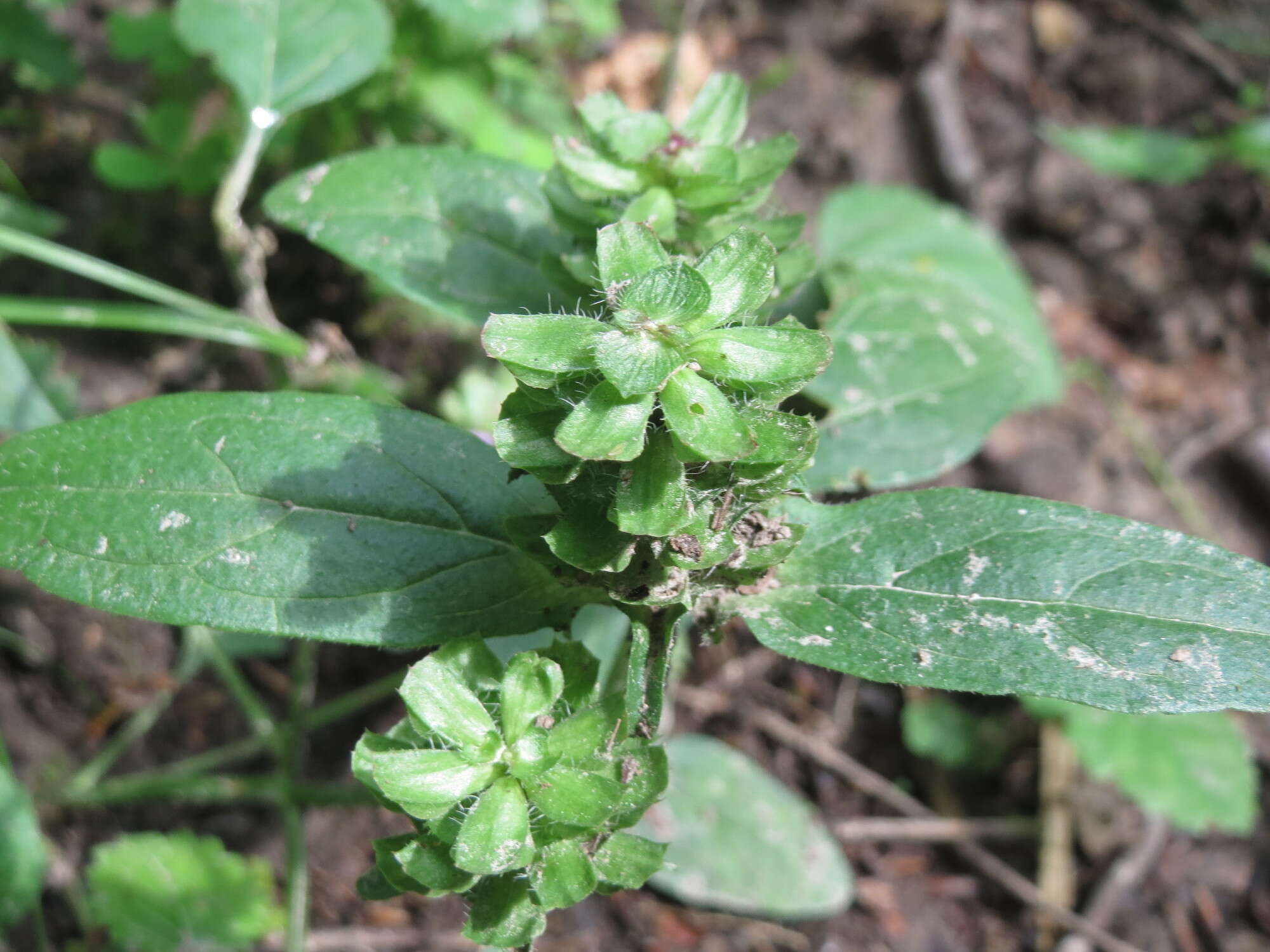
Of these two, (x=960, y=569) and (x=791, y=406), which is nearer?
(x=960, y=569)

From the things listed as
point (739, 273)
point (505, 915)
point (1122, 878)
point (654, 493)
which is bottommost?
point (1122, 878)

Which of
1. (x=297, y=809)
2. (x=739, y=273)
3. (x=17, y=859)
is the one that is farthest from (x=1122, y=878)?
(x=17, y=859)

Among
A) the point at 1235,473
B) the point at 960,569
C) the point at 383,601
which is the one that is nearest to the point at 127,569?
the point at 383,601

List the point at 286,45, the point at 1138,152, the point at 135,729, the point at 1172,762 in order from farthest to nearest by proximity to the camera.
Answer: the point at 1138,152 < the point at 1172,762 < the point at 135,729 < the point at 286,45

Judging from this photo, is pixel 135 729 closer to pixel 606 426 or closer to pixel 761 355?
pixel 606 426

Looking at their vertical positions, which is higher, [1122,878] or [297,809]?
[297,809]

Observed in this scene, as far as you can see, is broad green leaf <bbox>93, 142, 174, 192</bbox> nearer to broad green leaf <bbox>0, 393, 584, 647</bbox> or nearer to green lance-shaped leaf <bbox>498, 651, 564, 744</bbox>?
broad green leaf <bbox>0, 393, 584, 647</bbox>

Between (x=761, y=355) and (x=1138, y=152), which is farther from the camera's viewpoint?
(x=1138, y=152)

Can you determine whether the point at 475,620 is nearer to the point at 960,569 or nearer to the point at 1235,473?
the point at 960,569
